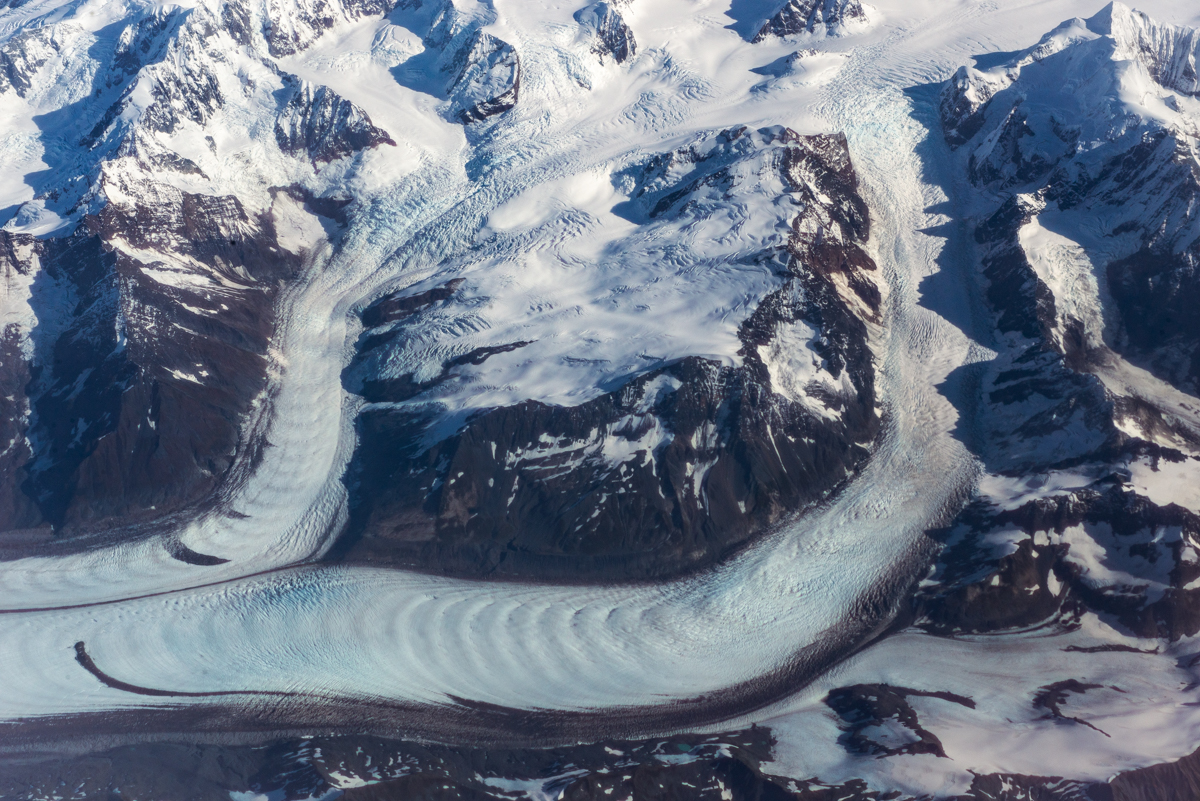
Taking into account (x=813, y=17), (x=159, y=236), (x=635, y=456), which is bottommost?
(x=635, y=456)

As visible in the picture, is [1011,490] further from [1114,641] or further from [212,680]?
[212,680]

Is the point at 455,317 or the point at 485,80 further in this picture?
the point at 485,80

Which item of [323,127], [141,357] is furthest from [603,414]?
[323,127]

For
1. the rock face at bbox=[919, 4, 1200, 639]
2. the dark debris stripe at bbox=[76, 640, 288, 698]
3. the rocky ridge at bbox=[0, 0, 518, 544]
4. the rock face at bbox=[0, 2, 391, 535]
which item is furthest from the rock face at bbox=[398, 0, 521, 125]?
the dark debris stripe at bbox=[76, 640, 288, 698]

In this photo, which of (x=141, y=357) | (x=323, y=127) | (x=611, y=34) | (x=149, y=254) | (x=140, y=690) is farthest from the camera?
(x=611, y=34)

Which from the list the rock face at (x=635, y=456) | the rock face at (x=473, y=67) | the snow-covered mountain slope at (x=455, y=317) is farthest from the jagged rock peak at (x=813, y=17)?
the rock face at (x=635, y=456)

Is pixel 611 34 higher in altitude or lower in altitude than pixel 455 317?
higher

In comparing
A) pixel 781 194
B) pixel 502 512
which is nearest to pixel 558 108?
pixel 781 194

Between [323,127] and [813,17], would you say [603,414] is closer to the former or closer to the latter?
[323,127]
